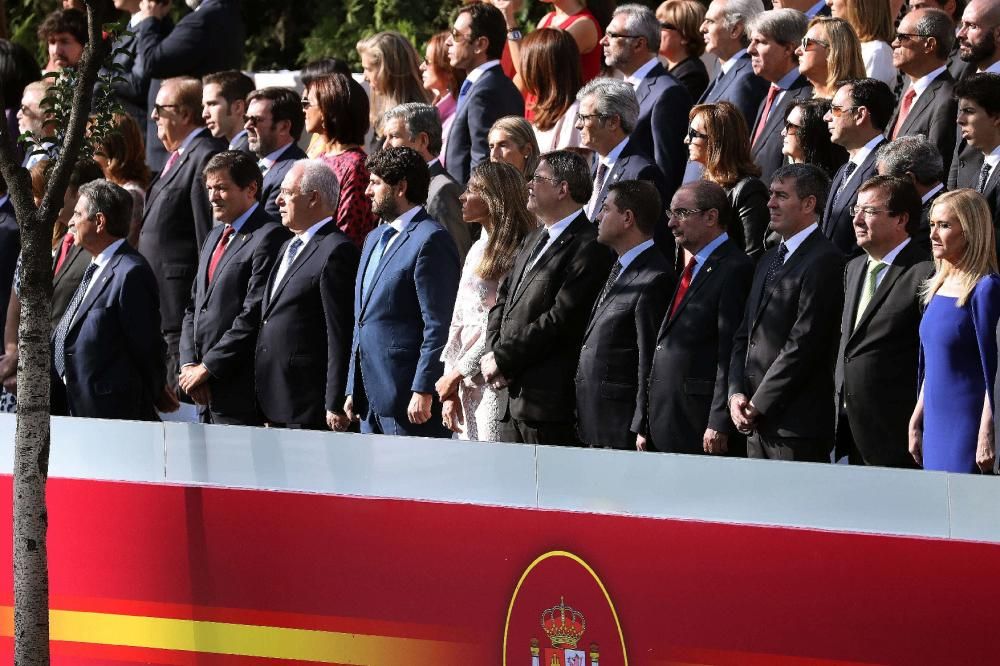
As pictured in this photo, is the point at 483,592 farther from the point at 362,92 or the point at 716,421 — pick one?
the point at 362,92

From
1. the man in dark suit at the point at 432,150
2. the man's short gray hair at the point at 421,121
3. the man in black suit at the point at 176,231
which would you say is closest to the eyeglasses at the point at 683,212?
the man in dark suit at the point at 432,150

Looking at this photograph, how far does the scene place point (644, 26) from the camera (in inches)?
360

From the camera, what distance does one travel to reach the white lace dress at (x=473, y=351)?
7734 mm

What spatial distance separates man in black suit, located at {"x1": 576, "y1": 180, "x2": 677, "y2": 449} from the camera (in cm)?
A: 720

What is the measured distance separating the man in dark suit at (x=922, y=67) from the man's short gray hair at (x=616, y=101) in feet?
3.82

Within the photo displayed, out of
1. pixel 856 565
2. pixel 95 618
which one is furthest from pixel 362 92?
pixel 856 565

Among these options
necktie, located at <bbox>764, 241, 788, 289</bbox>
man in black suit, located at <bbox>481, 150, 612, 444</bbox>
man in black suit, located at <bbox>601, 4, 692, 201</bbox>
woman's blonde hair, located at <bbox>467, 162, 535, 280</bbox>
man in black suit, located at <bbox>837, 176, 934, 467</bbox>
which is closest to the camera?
man in black suit, located at <bbox>837, 176, 934, 467</bbox>

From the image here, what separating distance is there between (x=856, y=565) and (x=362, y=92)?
4582 millimetres

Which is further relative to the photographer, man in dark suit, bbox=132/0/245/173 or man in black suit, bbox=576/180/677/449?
man in dark suit, bbox=132/0/245/173

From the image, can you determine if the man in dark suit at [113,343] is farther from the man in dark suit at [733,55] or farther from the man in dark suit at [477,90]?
Result: the man in dark suit at [733,55]

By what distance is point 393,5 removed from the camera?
42.7 feet

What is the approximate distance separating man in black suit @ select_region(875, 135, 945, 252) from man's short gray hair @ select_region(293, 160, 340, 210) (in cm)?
257

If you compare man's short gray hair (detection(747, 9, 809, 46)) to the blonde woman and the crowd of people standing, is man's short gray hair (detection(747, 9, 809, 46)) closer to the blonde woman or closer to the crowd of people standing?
the crowd of people standing

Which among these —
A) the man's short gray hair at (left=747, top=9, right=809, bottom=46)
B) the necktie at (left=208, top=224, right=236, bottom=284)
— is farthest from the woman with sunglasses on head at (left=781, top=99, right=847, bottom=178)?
the necktie at (left=208, top=224, right=236, bottom=284)
